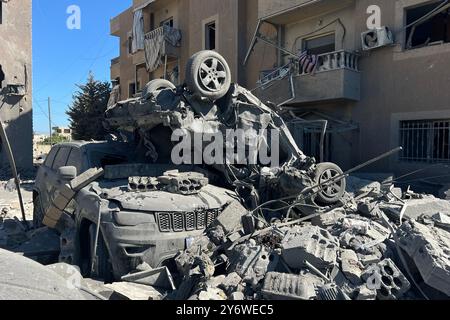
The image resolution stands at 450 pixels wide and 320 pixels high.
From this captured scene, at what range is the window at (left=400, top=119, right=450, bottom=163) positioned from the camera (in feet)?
30.3

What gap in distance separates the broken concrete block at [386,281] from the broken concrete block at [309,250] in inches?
13.9

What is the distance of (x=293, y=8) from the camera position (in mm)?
11891

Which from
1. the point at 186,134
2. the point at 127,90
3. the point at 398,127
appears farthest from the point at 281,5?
the point at 127,90

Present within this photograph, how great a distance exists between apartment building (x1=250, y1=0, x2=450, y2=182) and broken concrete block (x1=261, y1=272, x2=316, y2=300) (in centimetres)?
573

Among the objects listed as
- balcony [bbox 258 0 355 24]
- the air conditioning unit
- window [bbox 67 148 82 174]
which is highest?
balcony [bbox 258 0 355 24]

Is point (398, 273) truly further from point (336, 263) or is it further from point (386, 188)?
point (386, 188)

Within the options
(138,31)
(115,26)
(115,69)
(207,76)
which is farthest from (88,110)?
(207,76)

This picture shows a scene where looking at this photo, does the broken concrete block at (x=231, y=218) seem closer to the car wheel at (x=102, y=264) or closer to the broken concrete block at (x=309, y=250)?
the broken concrete block at (x=309, y=250)

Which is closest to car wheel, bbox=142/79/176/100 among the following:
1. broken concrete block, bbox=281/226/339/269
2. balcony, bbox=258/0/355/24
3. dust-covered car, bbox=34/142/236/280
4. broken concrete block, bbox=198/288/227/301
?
dust-covered car, bbox=34/142/236/280

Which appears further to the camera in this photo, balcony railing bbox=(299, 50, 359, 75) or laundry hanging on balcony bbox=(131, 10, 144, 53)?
laundry hanging on balcony bbox=(131, 10, 144, 53)

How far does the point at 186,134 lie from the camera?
5004mm

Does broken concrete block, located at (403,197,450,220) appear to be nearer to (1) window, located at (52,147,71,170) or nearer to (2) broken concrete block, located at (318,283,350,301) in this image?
(2) broken concrete block, located at (318,283,350,301)

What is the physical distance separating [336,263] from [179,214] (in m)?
1.72

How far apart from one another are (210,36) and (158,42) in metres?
2.88
